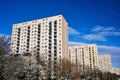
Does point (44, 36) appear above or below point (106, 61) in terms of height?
above

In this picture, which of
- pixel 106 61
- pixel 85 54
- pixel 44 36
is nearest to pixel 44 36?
pixel 44 36

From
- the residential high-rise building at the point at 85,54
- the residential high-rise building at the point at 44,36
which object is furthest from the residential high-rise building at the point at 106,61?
the residential high-rise building at the point at 44,36

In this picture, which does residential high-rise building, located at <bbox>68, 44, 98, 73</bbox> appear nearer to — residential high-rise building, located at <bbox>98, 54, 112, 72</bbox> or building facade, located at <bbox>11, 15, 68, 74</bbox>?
residential high-rise building, located at <bbox>98, 54, 112, 72</bbox>

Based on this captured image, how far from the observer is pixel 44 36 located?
90.9m

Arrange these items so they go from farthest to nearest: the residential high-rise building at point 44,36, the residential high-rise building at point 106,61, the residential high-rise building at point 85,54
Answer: the residential high-rise building at point 106,61
the residential high-rise building at point 85,54
the residential high-rise building at point 44,36

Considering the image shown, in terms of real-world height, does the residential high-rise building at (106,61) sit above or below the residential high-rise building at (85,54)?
below

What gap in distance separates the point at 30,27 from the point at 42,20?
8109 millimetres

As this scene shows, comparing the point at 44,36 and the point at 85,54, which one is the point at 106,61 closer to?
the point at 85,54

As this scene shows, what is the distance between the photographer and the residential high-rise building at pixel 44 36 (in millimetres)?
85812

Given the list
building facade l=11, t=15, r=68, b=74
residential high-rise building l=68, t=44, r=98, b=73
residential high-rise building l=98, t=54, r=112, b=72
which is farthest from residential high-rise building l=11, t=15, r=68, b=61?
residential high-rise building l=98, t=54, r=112, b=72

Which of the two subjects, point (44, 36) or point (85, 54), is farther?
point (85, 54)

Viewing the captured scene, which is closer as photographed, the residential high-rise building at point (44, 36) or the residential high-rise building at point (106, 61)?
the residential high-rise building at point (44, 36)

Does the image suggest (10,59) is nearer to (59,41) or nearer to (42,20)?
(59,41)

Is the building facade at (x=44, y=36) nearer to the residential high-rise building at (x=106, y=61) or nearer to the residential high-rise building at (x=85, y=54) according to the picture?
the residential high-rise building at (x=85, y=54)
